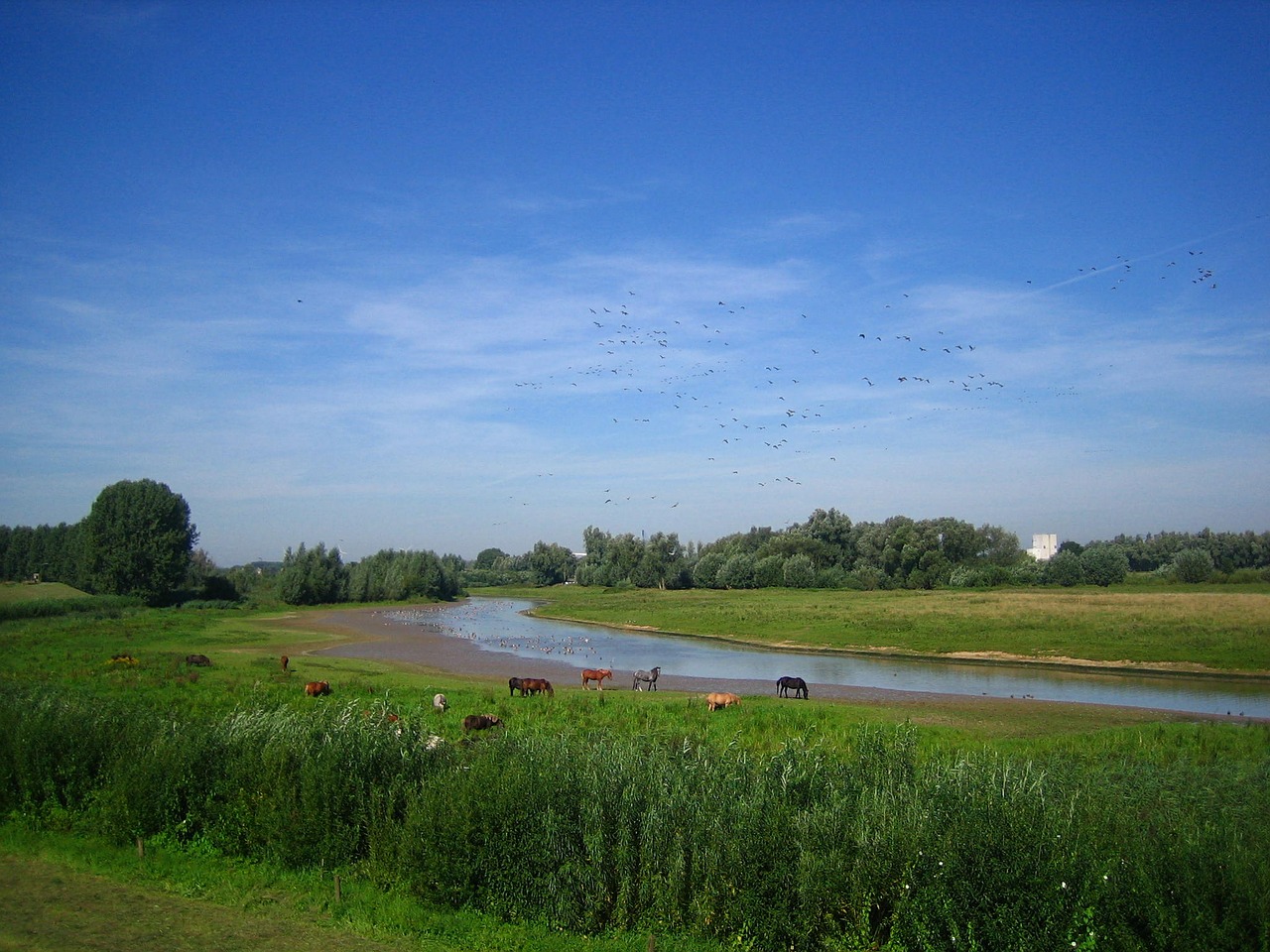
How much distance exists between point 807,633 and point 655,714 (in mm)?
39148

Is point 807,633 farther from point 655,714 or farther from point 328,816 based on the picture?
point 328,816

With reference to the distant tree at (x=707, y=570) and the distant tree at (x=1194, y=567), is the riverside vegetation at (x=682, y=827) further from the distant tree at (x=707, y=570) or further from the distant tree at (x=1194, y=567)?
the distant tree at (x=707, y=570)

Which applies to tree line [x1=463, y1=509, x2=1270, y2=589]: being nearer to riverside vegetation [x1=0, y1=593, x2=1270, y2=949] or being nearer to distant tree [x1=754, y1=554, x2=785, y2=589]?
distant tree [x1=754, y1=554, x2=785, y2=589]

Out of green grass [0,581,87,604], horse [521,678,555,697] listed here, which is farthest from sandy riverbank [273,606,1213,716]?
green grass [0,581,87,604]

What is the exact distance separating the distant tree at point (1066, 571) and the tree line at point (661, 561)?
0.45 ft

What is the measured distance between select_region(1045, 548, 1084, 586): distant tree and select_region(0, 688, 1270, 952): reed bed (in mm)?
79725

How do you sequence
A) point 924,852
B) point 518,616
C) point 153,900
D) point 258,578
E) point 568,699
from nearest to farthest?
point 924,852
point 153,900
point 568,699
point 518,616
point 258,578

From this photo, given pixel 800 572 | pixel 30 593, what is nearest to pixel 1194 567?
pixel 800 572

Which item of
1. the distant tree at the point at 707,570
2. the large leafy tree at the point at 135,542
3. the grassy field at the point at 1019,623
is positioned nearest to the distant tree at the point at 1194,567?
the grassy field at the point at 1019,623

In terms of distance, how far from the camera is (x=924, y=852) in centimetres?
1005

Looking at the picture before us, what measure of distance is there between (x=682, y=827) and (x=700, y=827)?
247mm

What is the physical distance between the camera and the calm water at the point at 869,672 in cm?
3734

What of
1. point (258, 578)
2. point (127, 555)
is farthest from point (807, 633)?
point (258, 578)

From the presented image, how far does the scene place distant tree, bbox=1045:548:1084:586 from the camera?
3501 inches
